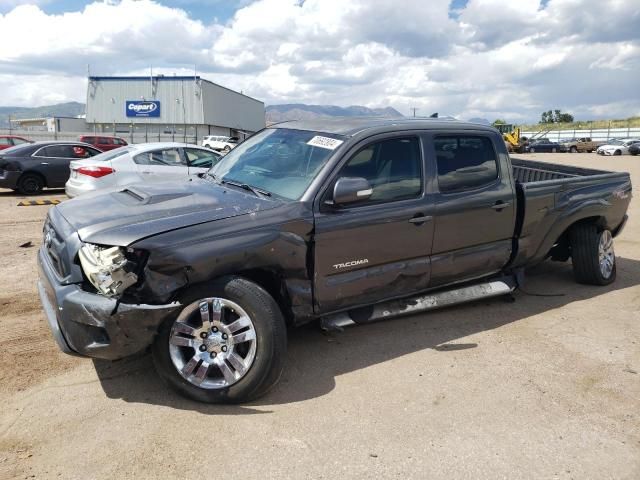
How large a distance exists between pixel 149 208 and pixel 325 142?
1.44m

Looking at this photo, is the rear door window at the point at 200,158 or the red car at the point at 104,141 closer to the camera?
the rear door window at the point at 200,158

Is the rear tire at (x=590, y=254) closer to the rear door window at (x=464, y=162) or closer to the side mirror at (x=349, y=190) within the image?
the rear door window at (x=464, y=162)

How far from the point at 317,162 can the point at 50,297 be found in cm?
208

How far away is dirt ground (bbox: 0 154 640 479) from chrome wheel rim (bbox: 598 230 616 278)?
1.23 metres

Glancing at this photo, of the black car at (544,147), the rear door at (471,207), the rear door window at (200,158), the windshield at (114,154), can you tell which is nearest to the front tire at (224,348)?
the rear door at (471,207)

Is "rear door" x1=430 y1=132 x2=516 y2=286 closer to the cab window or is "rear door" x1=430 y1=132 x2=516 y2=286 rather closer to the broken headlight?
the cab window

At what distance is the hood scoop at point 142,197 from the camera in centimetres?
388

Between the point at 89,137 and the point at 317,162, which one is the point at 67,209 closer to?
the point at 317,162

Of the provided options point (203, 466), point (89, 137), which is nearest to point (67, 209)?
point (203, 466)

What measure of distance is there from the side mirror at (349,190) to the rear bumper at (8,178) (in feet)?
41.3

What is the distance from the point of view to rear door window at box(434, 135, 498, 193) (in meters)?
4.61

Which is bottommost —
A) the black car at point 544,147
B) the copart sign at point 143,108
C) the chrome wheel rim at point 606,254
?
the chrome wheel rim at point 606,254

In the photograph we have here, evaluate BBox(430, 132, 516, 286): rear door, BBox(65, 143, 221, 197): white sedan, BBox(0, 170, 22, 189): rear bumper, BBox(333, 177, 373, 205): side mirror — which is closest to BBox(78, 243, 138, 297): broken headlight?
BBox(333, 177, 373, 205): side mirror

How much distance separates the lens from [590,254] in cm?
593
